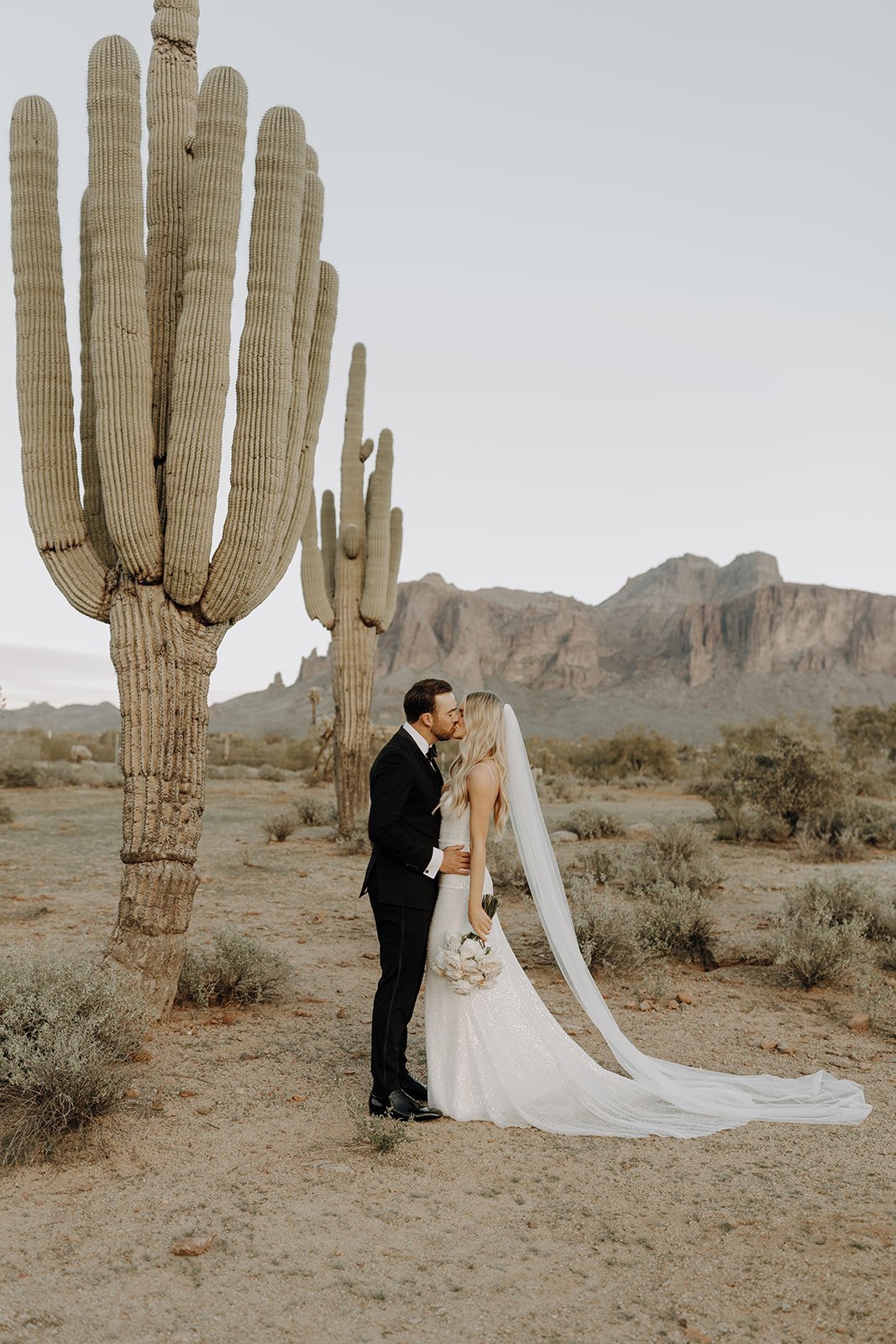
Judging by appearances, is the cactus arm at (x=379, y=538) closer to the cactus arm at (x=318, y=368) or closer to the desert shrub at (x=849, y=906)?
the cactus arm at (x=318, y=368)

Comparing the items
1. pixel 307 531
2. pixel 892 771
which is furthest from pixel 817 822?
pixel 892 771

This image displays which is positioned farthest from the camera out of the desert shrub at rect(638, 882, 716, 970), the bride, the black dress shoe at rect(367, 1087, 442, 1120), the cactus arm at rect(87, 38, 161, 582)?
the desert shrub at rect(638, 882, 716, 970)

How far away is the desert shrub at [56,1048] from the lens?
3947 millimetres

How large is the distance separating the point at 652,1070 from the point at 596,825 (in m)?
9.13

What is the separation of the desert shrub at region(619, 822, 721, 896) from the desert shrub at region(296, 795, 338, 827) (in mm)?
5431

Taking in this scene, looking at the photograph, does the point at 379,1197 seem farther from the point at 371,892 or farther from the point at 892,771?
the point at 892,771

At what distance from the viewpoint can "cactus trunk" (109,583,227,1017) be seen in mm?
5340

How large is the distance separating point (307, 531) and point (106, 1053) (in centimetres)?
940

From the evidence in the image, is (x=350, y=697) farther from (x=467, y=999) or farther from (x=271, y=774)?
(x=271, y=774)

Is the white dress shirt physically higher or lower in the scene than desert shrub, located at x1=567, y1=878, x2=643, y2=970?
higher

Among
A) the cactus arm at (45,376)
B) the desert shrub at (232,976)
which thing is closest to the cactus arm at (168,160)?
the cactus arm at (45,376)

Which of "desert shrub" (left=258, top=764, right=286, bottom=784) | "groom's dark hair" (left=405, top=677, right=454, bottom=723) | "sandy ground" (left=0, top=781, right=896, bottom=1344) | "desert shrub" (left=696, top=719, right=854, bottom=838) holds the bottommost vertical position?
"sandy ground" (left=0, top=781, right=896, bottom=1344)

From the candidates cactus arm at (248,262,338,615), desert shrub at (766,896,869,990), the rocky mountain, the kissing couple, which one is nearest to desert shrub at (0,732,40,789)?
cactus arm at (248,262,338,615)

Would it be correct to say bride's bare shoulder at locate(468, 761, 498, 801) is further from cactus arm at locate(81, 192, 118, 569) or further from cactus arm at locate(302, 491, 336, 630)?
cactus arm at locate(302, 491, 336, 630)
